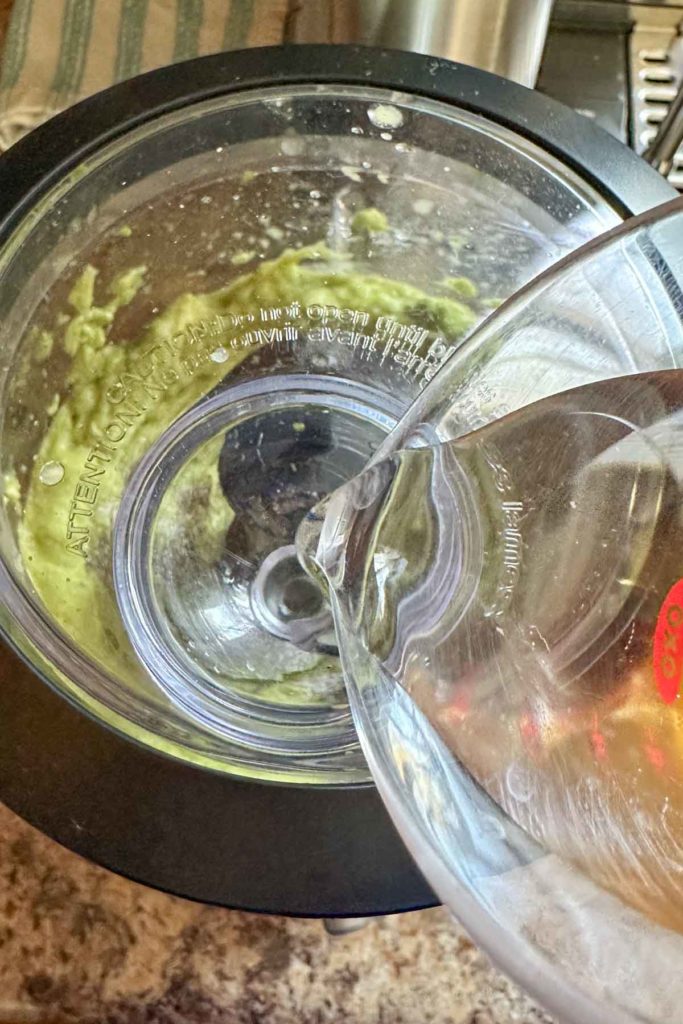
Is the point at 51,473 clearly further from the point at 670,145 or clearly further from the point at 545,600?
the point at 670,145

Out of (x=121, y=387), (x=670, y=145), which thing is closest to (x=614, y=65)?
(x=670, y=145)

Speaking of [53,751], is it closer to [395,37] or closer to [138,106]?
[138,106]

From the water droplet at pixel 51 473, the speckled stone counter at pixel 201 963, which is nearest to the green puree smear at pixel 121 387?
the water droplet at pixel 51 473

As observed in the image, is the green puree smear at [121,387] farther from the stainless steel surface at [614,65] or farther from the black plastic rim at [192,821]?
the stainless steel surface at [614,65]

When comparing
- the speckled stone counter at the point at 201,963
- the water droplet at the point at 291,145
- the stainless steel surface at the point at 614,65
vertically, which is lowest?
the speckled stone counter at the point at 201,963

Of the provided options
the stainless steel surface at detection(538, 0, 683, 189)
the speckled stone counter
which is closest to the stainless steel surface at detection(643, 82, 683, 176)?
the stainless steel surface at detection(538, 0, 683, 189)

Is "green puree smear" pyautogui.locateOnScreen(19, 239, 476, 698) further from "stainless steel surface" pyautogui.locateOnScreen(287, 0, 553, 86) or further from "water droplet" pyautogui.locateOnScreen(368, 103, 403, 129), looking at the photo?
"stainless steel surface" pyautogui.locateOnScreen(287, 0, 553, 86)
